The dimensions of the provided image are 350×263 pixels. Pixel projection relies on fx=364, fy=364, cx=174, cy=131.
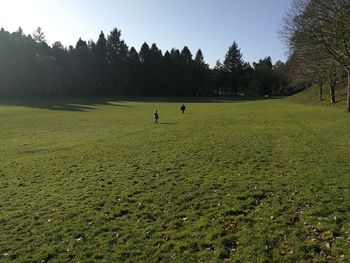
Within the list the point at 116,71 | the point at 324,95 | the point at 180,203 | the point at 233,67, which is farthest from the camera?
the point at 233,67

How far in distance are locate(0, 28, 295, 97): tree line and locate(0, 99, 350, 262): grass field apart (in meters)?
83.8

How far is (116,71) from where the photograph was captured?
124812 millimetres

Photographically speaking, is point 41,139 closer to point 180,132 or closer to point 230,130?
point 180,132

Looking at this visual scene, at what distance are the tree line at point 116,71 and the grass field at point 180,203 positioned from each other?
83.8 metres

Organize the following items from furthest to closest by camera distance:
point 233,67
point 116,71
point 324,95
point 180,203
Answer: point 233,67 → point 116,71 → point 324,95 → point 180,203

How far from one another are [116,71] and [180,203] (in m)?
117

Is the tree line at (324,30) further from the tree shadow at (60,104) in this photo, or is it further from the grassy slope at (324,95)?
the tree shadow at (60,104)

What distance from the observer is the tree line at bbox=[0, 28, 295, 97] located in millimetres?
98688

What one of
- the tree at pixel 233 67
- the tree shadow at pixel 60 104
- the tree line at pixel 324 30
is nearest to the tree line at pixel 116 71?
the tree at pixel 233 67

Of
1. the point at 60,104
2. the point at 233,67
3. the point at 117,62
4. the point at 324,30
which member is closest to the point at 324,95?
the point at 324,30

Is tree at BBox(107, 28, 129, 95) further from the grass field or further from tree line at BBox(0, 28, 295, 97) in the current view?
the grass field

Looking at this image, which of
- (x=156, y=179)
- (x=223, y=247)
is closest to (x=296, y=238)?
(x=223, y=247)

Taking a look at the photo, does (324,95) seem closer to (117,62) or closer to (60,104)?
(60,104)

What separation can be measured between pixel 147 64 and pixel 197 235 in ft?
411
